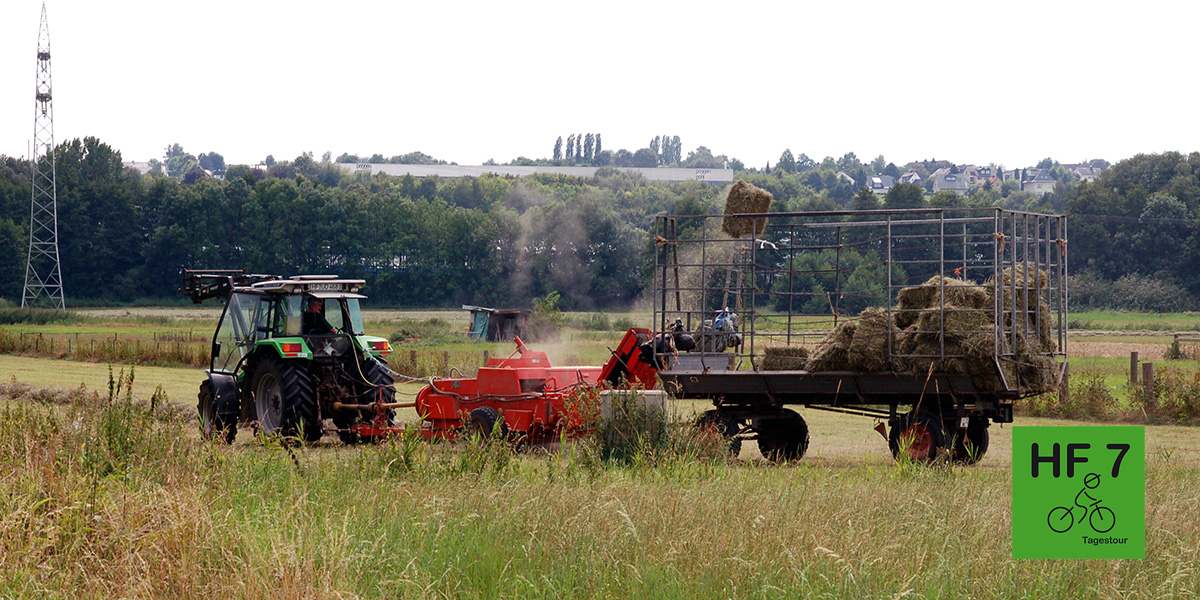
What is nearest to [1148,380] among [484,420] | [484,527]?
[484,420]

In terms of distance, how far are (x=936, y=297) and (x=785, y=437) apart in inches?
103

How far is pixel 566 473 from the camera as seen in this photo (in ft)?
33.6

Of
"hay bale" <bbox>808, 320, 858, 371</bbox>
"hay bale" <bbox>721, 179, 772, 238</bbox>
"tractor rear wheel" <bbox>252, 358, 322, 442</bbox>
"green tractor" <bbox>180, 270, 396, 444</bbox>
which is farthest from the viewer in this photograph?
"green tractor" <bbox>180, 270, 396, 444</bbox>

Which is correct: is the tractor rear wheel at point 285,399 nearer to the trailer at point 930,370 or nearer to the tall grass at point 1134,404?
the trailer at point 930,370

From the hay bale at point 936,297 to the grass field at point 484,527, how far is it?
3.30 m

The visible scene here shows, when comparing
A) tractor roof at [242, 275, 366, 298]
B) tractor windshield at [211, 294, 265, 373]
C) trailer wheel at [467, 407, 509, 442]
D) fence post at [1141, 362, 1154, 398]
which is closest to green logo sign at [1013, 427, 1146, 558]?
trailer wheel at [467, 407, 509, 442]

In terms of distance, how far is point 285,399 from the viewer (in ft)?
52.4

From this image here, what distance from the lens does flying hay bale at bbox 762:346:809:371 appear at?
589 inches

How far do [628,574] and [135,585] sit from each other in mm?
2666

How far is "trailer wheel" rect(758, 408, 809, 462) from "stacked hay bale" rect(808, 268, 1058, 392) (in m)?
1.16

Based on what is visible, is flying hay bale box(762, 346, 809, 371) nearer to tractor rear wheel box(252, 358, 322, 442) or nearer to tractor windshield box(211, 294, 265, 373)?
tractor rear wheel box(252, 358, 322, 442)

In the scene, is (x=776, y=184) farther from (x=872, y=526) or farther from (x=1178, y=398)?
(x=872, y=526)

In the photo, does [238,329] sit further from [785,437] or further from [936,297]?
[936,297]

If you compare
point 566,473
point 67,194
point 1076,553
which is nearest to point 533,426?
point 566,473
